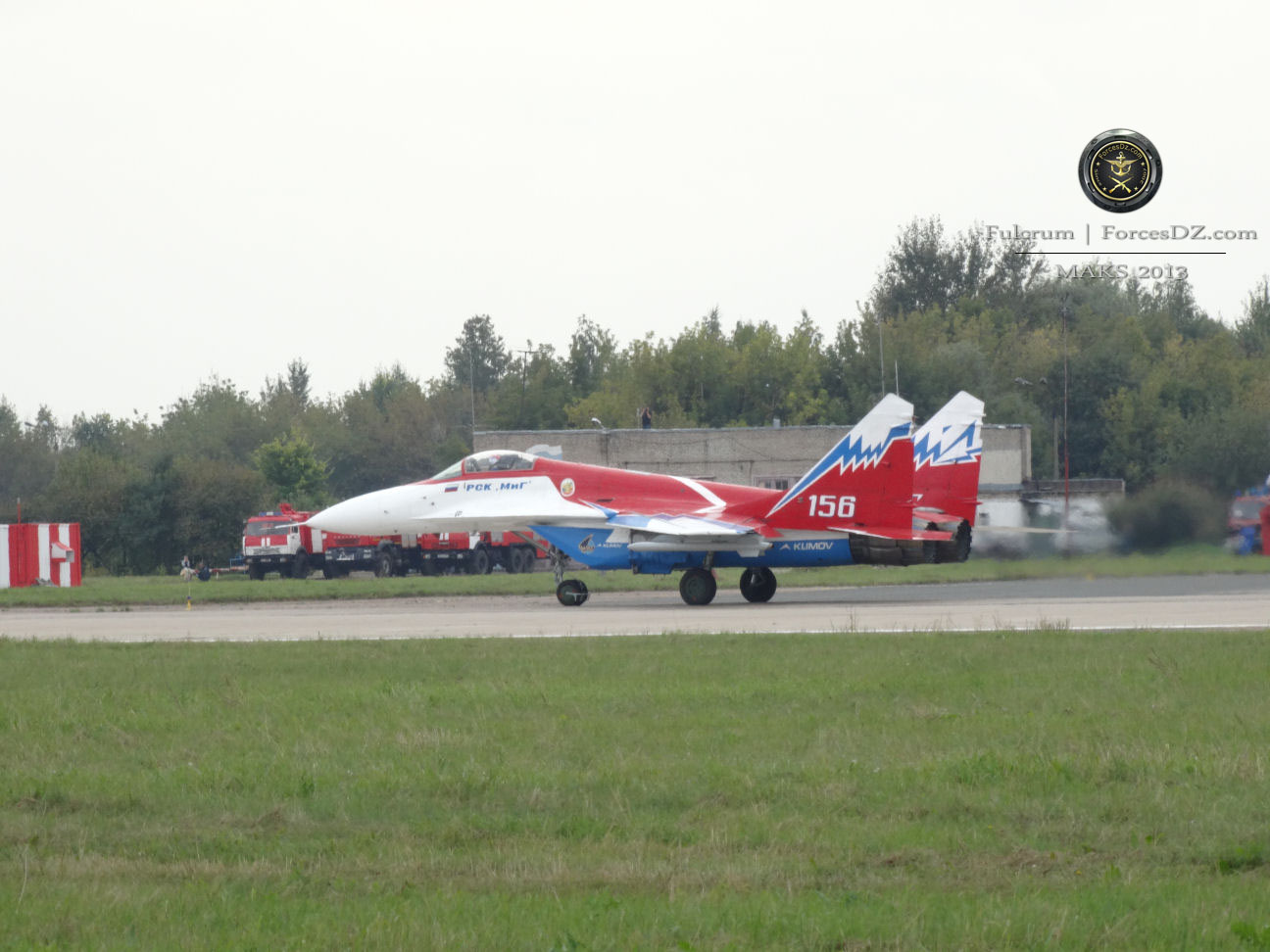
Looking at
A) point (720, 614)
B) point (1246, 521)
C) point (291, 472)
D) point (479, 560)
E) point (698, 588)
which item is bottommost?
point (720, 614)

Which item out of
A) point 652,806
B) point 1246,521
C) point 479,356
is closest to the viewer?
point 652,806

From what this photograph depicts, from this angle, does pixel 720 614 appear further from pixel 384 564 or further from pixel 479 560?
pixel 384 564

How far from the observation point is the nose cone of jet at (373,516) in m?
29.1

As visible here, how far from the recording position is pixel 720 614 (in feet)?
80.0

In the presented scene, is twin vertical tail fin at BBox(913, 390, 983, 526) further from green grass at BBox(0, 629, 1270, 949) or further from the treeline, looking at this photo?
green grass at BBox(0, 629, 1270, 949)

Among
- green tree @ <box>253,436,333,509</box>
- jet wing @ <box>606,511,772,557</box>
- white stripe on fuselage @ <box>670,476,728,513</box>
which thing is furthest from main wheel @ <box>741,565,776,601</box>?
green tree @ <box>253,436,333,509</box>

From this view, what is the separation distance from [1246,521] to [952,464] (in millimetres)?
6740

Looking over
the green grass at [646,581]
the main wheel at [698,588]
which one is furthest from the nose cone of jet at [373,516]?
the main wheel at [698,588]

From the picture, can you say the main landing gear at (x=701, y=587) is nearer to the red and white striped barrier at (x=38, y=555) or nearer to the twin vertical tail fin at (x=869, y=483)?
the twin vertical tail fin at (x=869, y=483)

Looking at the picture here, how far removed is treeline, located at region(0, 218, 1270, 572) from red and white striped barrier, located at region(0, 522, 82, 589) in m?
20.5

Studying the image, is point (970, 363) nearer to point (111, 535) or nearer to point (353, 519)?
point (111, 535)

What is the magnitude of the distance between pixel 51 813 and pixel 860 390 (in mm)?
65357

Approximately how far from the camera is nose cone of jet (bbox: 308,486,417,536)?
29.1 m

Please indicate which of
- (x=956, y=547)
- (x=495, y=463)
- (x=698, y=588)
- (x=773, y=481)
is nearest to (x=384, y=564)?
(x=773, y=481)
